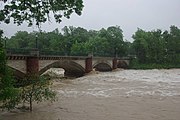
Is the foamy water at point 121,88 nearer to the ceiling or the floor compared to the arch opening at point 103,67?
nearer to the floor

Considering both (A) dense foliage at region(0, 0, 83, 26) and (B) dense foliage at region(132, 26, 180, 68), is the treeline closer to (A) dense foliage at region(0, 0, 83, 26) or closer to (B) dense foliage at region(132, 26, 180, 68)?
(B) dense foliage at region(132, 26, 180, 68)

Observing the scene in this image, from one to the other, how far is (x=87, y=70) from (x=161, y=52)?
129ft

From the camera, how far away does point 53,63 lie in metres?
40.3

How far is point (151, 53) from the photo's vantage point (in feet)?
283

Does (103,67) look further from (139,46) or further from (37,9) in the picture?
(37,9)

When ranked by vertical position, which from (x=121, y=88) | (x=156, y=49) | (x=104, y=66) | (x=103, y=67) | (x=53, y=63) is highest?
(x=156, y=49)

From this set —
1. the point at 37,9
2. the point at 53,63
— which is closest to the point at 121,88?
the point at 53,63

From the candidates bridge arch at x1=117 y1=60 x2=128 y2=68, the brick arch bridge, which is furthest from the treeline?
the brick arch bridge

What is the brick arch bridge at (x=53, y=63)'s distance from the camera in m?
31.1

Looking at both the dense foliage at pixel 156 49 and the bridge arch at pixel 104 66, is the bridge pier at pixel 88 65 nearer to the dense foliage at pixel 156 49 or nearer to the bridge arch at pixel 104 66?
the bridge arch at pixel 104 66

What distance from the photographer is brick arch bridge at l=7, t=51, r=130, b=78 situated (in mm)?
31100

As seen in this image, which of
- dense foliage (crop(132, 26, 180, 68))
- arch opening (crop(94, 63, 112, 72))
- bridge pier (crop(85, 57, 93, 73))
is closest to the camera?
bridge pier (crop(85, 57, 93, 73))

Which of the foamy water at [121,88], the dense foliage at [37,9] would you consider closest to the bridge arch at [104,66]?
the foamy water at [121,88]

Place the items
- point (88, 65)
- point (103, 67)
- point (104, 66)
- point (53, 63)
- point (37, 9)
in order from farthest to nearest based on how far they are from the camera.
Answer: point (103, 67) → point (104, 66) → point (88, 65) → point (53, 63) → point (37, 9)
